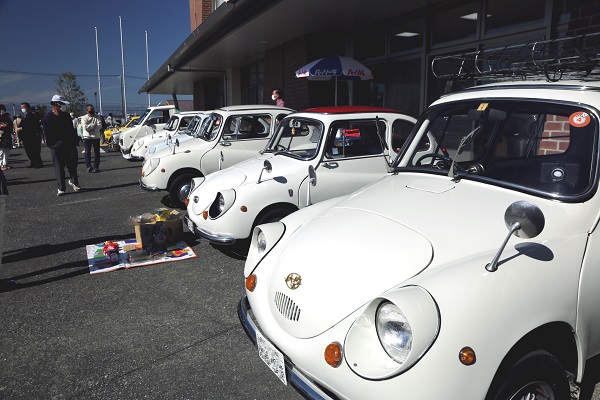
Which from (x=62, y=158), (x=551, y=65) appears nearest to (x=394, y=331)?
(x=551, y=65)

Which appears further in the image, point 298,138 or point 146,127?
point 146,127

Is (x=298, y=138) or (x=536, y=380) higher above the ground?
(x=298, y=138)

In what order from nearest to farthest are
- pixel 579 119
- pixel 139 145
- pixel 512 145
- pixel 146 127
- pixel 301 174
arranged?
pixel 579 119
pixel 512 145
pixel 301 174
pixel 139 145
pixel 146 127

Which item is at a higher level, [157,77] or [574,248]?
[157,77]

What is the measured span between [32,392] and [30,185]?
382 inches

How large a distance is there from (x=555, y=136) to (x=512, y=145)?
27 centimetres

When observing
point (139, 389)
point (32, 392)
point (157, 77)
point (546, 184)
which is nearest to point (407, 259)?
point (546, 184)

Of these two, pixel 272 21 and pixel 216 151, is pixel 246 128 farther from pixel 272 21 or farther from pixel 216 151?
pixel 272 21

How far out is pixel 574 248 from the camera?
2.19 m

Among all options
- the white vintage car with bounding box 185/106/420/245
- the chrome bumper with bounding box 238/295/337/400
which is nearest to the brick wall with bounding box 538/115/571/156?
the white vintage car with bounding box 185/106/420/245

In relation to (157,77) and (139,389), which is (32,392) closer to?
(139,389)

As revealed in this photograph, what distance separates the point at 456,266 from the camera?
2.07 metres

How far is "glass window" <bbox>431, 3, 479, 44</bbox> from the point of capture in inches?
298

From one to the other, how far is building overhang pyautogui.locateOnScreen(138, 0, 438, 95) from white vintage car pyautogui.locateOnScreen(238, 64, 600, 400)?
5.97 meters
